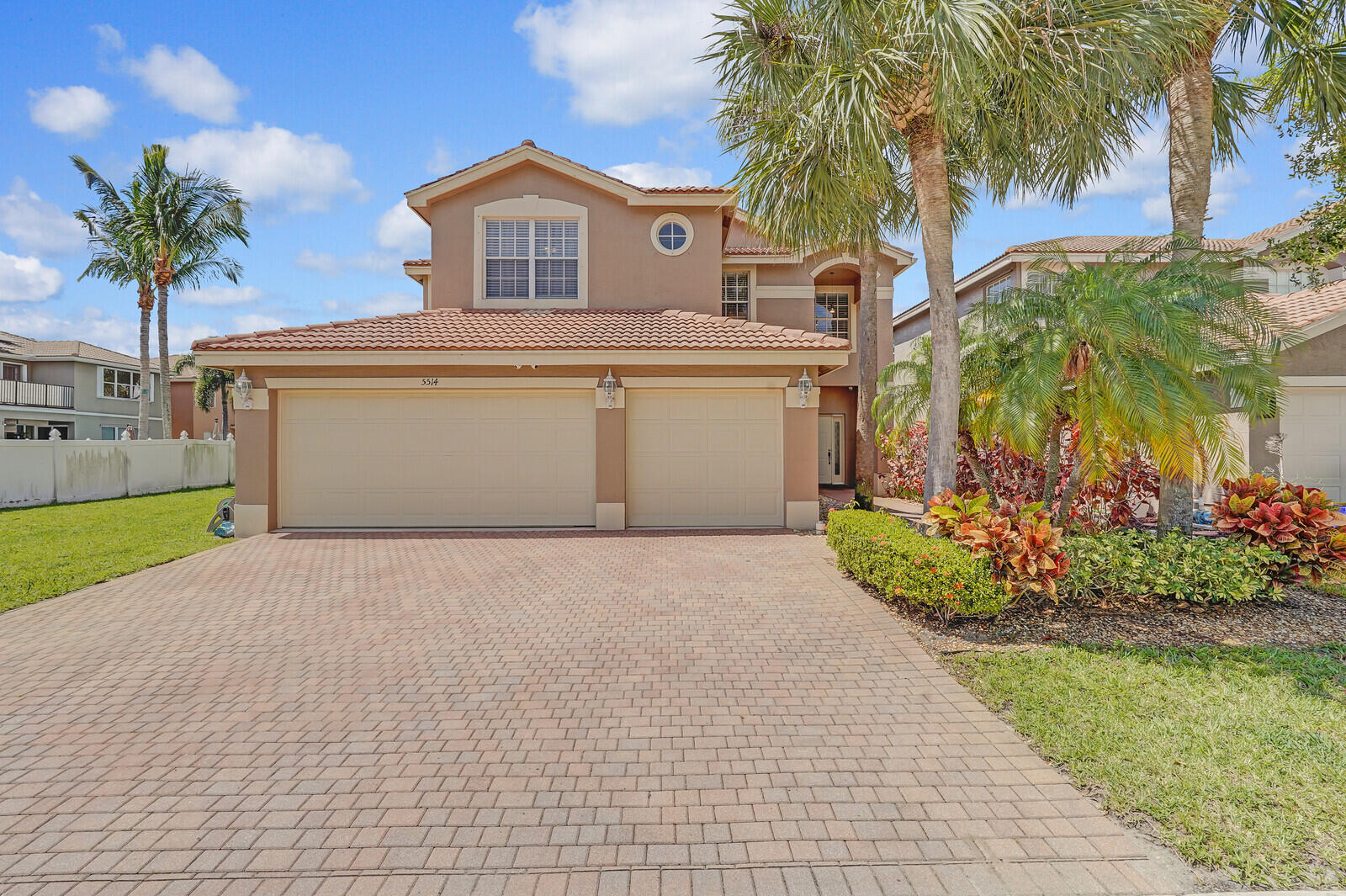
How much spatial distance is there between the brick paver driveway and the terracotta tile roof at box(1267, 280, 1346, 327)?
13073 millimetres

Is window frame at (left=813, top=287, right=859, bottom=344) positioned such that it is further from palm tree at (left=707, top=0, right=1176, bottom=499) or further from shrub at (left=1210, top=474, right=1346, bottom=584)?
shrub at (left=1210, top=474, right=1346, bottom=584)

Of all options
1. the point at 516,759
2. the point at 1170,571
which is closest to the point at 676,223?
the point at 1170,571

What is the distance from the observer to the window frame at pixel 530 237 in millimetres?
14484

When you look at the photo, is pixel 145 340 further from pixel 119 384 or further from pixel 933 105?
pixel 933 105

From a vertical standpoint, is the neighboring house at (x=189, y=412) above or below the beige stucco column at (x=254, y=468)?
above

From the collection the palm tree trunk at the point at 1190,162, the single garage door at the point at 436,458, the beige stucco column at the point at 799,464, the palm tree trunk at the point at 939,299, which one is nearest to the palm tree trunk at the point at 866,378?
the beige stucco column at the point at 799,464

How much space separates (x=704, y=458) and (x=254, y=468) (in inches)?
329

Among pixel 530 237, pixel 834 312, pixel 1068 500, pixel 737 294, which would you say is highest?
pixel 530 237

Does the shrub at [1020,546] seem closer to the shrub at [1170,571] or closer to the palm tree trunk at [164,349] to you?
the shrub at [1170,571]

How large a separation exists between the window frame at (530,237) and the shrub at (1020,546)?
1026 cm

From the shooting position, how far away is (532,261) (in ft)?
48.2

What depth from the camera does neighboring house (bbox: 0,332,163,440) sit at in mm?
28688

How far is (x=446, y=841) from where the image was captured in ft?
10.7

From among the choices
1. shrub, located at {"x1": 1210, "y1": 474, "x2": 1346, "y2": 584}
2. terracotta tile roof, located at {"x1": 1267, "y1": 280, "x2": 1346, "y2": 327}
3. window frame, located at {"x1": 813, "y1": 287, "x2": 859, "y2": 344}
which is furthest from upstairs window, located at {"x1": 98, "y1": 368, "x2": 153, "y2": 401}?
terracotta tile roof, located at {"x1": 1267, "y1": 280, "x2": 1346, "y2": 327}
